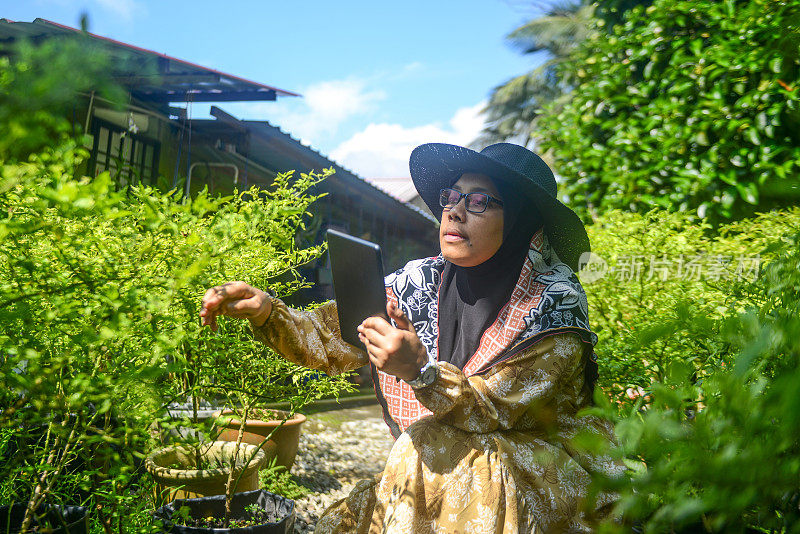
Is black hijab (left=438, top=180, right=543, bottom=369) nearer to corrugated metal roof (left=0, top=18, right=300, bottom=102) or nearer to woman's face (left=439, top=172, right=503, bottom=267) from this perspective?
woman's face (left=439, top=172, right=503, bottom=267)

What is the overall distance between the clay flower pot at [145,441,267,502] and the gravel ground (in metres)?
0.69

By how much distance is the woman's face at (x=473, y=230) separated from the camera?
6.82 feet

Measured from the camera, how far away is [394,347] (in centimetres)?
151

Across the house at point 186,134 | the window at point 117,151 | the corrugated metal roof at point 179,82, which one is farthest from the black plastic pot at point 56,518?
the window at point 117,151

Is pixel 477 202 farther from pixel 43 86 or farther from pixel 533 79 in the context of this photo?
pixel 533 79

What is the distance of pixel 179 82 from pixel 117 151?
1.06m

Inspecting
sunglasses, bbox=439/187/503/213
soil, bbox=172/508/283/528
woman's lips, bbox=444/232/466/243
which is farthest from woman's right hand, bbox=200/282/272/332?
soil, bbox=172/508/283/528

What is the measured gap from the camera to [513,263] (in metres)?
2.14

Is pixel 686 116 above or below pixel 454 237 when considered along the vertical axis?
above

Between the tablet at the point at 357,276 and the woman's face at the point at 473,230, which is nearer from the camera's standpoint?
the tablet at the point at 357,276

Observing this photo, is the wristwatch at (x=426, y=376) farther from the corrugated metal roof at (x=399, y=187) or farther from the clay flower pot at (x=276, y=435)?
the corrugated metal roof at (x=399, y=187)

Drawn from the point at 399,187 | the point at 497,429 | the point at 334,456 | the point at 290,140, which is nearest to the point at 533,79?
the point at 399,187

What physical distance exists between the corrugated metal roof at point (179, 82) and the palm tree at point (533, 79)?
1589cm

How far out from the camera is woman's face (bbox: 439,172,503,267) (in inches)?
81.8
